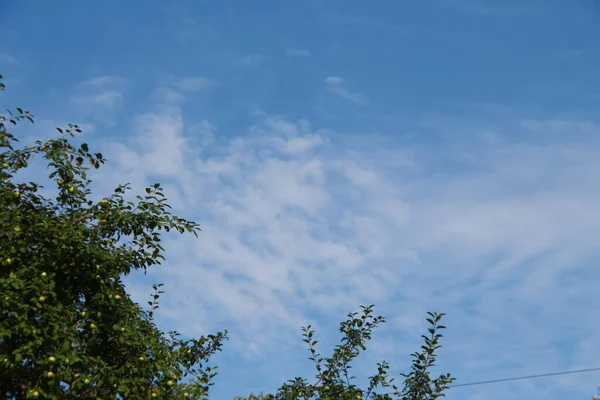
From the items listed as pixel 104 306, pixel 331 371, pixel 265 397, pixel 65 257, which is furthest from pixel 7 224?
pixel 331 371

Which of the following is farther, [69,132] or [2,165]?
[69,132]

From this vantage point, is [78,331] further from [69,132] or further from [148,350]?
[69,132]

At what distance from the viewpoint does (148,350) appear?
8.76 m

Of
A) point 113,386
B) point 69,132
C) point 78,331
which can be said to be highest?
point 69,132

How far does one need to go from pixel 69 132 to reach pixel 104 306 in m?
3.03

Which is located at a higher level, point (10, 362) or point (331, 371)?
point (331, 371)

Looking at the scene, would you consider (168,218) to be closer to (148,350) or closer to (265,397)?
(148,350)

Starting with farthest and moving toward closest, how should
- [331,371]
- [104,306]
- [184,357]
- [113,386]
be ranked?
[184,357] → [331,371] → [104,306] → [113,386]

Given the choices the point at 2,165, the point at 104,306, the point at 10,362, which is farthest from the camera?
the point at 2,165

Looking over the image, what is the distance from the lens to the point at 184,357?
10539mm

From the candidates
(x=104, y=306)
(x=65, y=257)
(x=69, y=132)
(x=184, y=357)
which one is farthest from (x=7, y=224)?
(x=184, y=357)

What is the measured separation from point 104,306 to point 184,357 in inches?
93.9

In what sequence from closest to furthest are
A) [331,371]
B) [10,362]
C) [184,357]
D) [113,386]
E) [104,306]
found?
[10,362] < [113,386] < [104,306] < [331,371] < [184,357]

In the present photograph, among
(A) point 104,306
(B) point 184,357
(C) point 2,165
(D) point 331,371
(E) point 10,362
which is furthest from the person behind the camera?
(B) point 184,357
